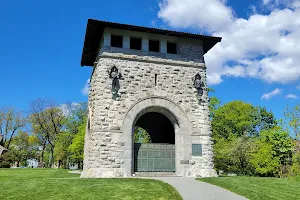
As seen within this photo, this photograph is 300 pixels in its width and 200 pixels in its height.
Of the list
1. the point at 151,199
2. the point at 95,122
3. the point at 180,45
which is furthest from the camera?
the point at 180,45

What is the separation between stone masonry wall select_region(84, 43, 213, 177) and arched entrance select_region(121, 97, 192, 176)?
235 millimetres

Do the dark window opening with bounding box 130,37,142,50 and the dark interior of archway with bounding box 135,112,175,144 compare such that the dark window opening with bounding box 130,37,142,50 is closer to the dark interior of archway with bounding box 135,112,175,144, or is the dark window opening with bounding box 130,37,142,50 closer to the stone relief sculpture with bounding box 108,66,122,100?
the stone relief sculpture with bounding box 108,66,122,100

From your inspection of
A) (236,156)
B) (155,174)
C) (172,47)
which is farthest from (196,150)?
(236,156)

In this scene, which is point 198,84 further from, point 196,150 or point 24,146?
point 24,146

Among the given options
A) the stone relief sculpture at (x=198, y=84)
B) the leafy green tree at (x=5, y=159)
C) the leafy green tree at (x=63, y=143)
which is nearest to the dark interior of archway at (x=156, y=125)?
the stone relief sculpture at (x=198, y=84)

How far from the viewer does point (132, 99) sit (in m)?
14.1

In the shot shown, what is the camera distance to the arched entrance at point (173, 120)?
1346 centimetres

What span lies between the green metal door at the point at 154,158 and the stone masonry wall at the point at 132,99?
1294 millimetres

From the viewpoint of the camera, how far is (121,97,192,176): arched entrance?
1346 cm

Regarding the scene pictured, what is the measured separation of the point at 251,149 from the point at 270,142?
3.50 m

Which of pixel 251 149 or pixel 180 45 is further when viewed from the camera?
pixel 251 149

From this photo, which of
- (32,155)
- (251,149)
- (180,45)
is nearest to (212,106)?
(251,149)

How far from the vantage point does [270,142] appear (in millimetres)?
21875

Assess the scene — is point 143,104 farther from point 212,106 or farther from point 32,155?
point 32,155
